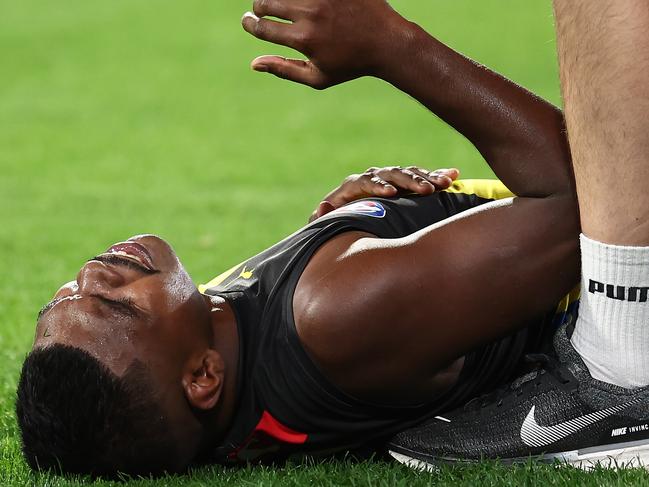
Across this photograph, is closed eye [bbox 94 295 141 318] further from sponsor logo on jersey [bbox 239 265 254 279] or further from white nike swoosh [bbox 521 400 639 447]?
white nike swoosh [bbox 521 400 639 447]

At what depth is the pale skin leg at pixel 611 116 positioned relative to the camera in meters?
3.00

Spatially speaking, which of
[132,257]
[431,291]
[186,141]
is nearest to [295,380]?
[431,291]

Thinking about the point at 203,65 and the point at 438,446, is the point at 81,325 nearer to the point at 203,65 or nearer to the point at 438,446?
the point at 438,446

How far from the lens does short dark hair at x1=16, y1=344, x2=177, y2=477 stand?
3.11 m

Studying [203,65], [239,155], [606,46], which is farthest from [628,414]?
[203,65]

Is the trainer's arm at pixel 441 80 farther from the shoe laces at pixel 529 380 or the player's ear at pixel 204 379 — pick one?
the player's ear at pixel 204 379

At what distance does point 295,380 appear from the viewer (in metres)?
3.22

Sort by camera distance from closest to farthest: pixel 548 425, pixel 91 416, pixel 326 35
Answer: pixel 326 35
pixel 91 416
pixel 548 425

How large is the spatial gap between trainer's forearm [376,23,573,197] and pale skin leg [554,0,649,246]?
13 cm

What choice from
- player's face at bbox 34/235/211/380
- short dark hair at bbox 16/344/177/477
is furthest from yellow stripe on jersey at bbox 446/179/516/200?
short dark hair at bbox 16/344/177/477

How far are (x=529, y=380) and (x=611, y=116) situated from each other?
2.67 ft

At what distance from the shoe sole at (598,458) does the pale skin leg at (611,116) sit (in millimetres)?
566

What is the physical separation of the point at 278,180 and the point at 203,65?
600cm

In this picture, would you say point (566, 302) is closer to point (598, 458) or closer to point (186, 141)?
point (598, 458)
